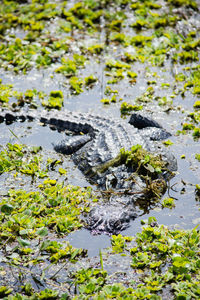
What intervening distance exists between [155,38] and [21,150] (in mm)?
4481

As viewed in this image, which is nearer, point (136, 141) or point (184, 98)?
point (136, 141)

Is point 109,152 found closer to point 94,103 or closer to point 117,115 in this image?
point 117,115

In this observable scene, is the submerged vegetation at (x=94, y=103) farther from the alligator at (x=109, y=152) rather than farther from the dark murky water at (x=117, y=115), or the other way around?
the alligator at (x=109, y=152)

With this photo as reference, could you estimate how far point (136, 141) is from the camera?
588 cm

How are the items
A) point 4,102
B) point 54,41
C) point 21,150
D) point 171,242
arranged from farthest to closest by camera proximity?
point 54,41 → point 4,102 → point 21,150 → point 171,242

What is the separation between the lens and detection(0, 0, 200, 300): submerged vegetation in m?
4.15

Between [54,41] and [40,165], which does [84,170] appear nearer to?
[40,165]

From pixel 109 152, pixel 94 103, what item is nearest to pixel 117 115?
pixel 94 103

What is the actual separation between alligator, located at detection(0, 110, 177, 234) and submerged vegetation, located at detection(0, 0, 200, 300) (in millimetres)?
155

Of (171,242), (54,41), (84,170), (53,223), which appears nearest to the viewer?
Answer: (171,242)

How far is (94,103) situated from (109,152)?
190 cm

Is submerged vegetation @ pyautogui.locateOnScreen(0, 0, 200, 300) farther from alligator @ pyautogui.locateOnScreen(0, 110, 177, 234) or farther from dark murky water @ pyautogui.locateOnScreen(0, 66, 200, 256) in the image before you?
alligator @ pyautogui.locateOnScreen(0, 110, 177, 234)

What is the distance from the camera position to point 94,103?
734 centimetres

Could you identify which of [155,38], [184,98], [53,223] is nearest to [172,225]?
[53,223]
